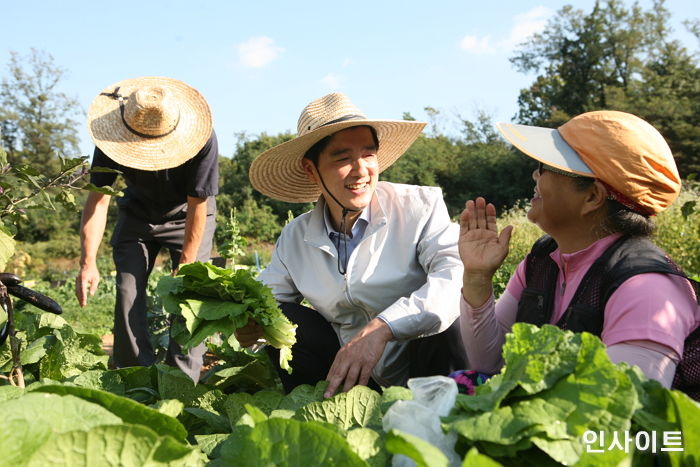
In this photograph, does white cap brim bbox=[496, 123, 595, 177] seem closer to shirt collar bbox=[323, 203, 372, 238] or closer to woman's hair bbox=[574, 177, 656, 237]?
woman's hair bbox=[574, 177, 656, 237]

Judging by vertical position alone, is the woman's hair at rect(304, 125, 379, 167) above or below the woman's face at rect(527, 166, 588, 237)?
above

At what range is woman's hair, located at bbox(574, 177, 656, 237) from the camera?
185 centimetres

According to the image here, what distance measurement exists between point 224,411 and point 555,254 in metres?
1.16

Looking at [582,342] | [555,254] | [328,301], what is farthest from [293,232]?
[582,342]

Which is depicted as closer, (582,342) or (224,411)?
(582,342)

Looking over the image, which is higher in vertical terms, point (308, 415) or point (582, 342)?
point (582, 342)

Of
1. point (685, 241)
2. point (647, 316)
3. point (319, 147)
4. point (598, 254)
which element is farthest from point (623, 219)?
point (685, 241)

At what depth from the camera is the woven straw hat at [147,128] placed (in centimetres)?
351

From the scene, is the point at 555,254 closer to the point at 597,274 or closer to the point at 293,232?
the point at 597,274

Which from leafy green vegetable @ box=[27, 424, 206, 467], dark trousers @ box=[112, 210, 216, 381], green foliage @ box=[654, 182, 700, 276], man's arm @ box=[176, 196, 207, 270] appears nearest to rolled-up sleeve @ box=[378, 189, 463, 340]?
leafy green vegetable @ box=[27, 424, 206, 467]

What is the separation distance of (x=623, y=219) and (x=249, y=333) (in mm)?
1182

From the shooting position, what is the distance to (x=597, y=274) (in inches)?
71.3

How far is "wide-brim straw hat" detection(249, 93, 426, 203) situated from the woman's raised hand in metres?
0.63

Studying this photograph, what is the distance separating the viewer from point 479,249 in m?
2.02
